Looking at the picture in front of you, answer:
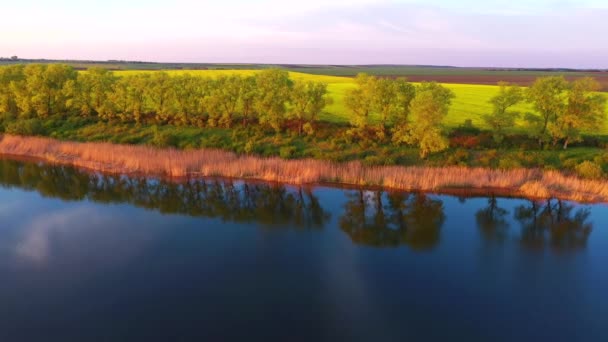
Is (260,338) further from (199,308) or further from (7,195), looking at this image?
(7,195)

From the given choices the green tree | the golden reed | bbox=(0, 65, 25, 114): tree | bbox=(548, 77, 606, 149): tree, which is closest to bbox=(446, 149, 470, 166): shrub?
the golden reed

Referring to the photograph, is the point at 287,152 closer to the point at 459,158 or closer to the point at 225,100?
the point at 225,100

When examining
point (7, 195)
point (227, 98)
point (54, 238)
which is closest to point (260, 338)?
point (54, 238)

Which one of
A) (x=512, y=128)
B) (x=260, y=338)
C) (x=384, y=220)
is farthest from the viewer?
(x=512, y=128)

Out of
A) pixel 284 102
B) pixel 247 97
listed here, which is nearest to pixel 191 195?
pixel 247 97

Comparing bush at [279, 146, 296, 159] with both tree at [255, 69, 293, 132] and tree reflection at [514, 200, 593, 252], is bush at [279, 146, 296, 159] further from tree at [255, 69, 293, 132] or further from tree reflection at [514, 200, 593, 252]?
tree reflection at [514, 200, 593, 252]

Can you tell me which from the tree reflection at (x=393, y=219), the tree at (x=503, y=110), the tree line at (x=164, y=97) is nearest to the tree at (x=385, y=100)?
the tree line at (x=164, y=97)
